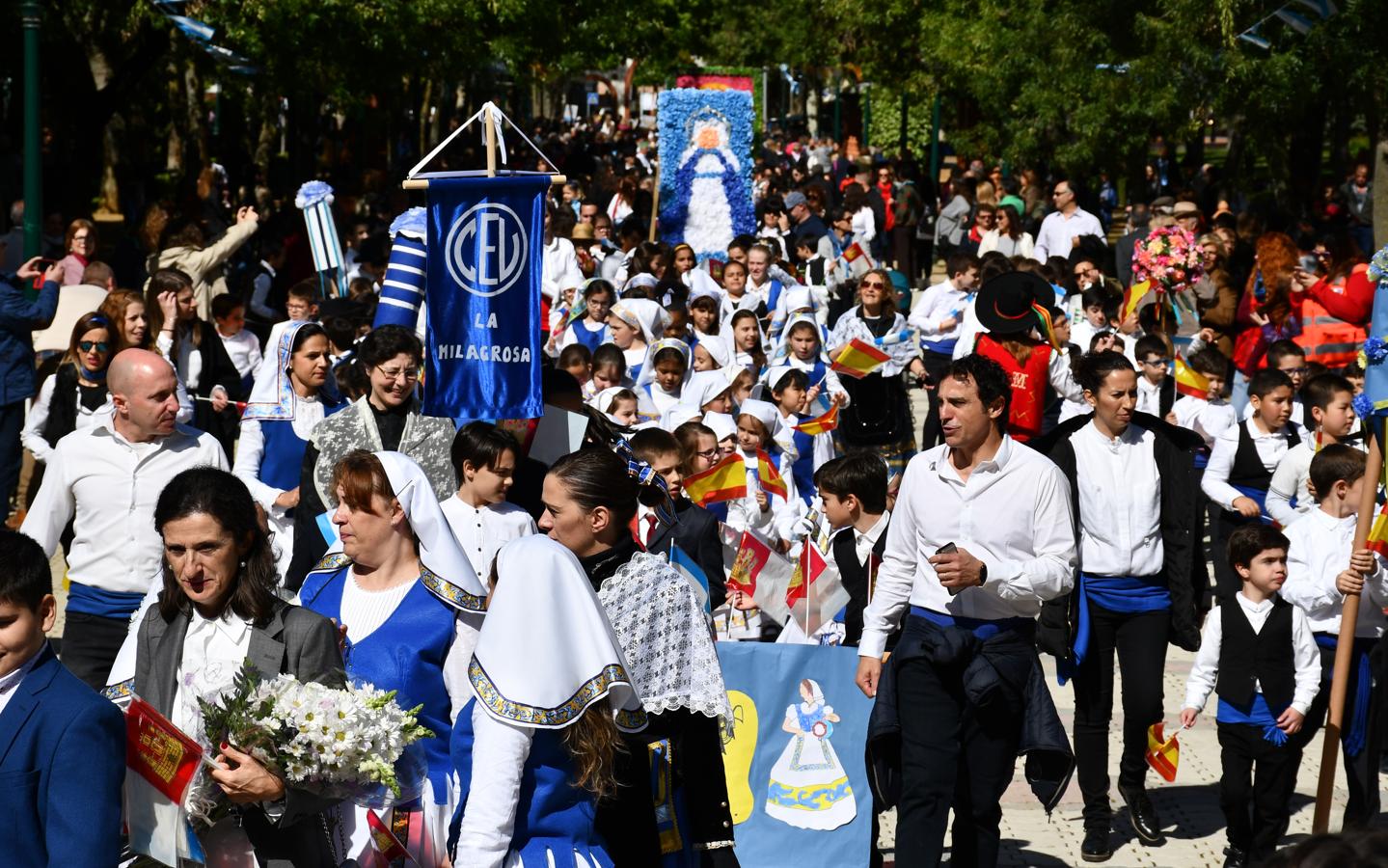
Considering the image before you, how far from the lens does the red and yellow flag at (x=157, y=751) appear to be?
13.1ft

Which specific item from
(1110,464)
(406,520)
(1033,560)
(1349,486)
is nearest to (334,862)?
(406,520)

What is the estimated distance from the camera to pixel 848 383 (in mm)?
12758

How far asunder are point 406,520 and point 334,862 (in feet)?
3.91

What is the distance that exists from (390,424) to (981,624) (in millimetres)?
2700

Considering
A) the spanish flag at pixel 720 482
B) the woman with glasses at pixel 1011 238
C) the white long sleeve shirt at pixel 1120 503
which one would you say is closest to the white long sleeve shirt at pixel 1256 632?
the white long sleeve shirt at pixel 1120 503

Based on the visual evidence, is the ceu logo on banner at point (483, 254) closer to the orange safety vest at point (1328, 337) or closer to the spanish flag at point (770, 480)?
the spanish flag at point (770, 480)

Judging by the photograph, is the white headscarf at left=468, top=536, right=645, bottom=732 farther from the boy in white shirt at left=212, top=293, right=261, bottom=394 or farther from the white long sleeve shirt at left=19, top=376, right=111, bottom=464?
the boy in white shirt at left=212, top=293, right=261, bottom=394

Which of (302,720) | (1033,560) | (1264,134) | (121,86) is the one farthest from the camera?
(121,86)

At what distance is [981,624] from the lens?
6.45 meters

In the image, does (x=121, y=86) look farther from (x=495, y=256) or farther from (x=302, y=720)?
(x=302, y=720)

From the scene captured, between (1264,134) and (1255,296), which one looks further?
(1264,134)

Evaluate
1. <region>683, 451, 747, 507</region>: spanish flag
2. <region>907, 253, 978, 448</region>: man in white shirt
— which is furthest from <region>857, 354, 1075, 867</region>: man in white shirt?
<region>907, 253, 978, 448</region>: man in white shirt

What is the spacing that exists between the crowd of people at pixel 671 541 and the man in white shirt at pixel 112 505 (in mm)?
13

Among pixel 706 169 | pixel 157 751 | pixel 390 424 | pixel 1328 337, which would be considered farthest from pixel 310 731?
pixel 706 169
